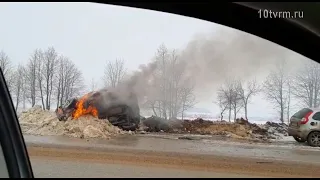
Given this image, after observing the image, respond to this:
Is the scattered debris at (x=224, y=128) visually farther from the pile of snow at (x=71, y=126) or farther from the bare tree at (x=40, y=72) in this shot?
the bare tree at (x=40, y=72)

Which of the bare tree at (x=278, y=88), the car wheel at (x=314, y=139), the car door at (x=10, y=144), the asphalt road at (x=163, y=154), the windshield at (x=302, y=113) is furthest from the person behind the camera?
the bare tree at (x=278, y=88)

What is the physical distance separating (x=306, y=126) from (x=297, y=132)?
0.70 m

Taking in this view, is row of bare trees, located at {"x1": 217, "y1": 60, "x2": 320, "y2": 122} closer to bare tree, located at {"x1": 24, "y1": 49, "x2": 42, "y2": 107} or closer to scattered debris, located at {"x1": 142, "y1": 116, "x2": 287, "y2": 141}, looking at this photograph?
scattered debris, located at {"x1": 142, "y1": 116, "x2": 287, "y2": 141}

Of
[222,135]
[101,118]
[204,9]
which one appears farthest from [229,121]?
[204,9]

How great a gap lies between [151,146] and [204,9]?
20.5ft

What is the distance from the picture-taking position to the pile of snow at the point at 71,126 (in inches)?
313

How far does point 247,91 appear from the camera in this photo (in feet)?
27.6

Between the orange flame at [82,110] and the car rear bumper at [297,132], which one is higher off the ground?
the orange flame at [82,110]

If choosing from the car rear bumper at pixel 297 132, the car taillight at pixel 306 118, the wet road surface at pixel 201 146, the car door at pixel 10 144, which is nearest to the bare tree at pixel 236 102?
the wet road surface at pixel 201 146

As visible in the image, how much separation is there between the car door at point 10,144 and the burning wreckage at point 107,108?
7.58 m

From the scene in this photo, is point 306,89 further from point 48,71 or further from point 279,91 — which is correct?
point 48,71

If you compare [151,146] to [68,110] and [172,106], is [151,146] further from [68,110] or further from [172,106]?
[68,110]

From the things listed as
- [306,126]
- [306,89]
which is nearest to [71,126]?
[306,126]

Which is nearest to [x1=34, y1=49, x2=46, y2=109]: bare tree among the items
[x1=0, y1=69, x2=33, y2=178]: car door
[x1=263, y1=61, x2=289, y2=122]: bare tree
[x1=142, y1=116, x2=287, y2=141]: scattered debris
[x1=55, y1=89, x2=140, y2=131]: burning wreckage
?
[x1=55, y1=89, x2=140, y2=131]: burning wreckage
